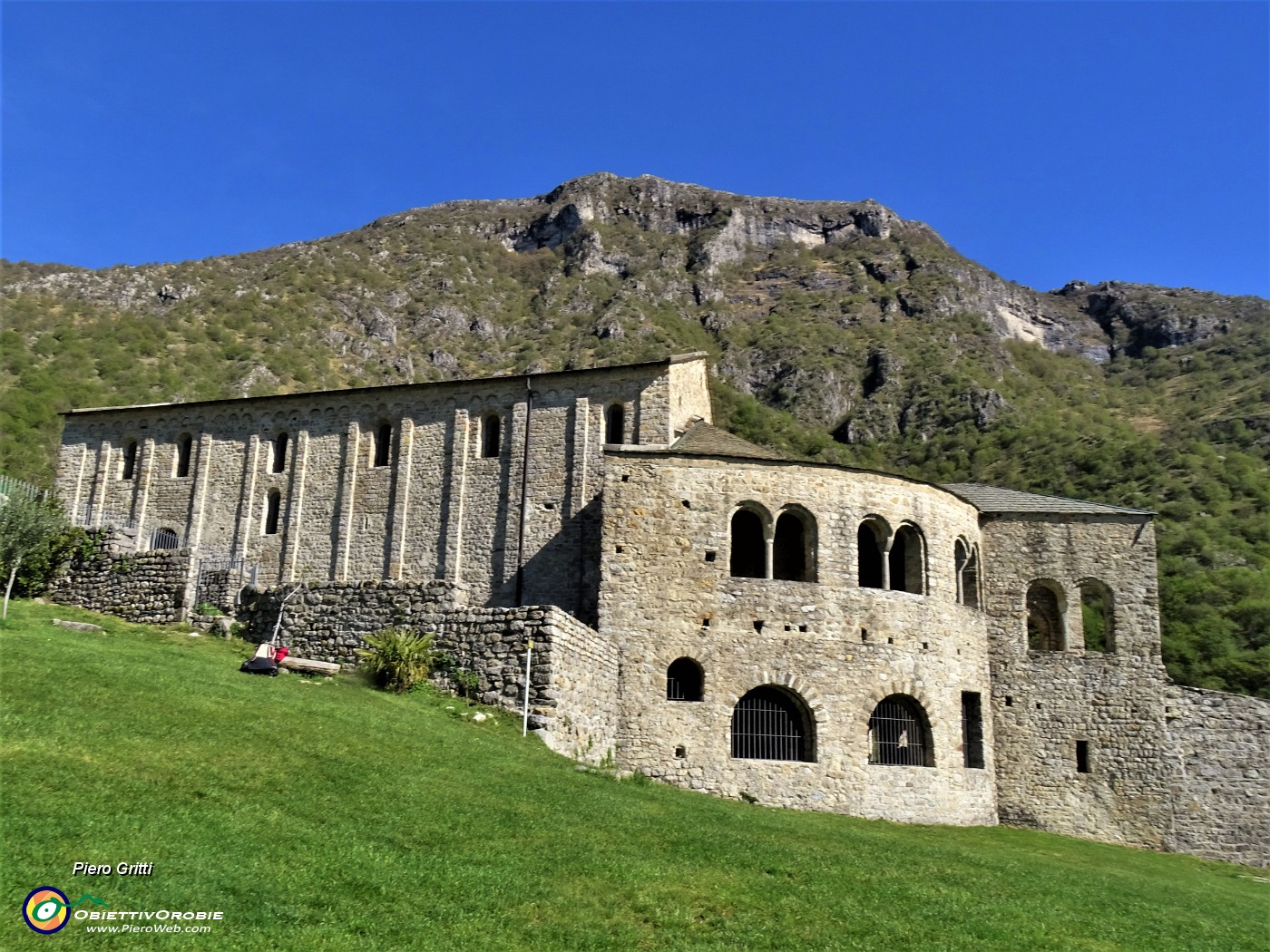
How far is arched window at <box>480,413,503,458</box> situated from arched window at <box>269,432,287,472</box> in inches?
309

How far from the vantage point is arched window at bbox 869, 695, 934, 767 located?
2569cm

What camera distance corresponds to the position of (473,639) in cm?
2111

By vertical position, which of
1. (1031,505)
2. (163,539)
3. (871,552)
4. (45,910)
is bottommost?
(45,910)

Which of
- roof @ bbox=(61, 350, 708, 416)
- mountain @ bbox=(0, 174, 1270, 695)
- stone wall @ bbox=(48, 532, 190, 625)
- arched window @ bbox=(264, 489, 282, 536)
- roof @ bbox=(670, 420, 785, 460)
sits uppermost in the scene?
mountain @ bbox=(0, 174, 1270, 695)

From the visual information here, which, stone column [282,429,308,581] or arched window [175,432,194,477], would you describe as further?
arched window [175,432,194,477]

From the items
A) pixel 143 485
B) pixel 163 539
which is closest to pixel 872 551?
pixel 163 539

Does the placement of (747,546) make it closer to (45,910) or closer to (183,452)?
(183,452)

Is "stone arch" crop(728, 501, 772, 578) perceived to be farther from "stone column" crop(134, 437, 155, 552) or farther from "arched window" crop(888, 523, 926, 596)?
"stone column" crop(134, 437, 155, 552)

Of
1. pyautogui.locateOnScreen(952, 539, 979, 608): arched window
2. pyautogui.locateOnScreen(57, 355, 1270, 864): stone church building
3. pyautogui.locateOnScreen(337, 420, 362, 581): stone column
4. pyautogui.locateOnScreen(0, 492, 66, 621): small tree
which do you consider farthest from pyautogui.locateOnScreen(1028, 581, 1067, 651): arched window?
pyautogui.locateOnScreen(0, 492, 66, 621): small tree

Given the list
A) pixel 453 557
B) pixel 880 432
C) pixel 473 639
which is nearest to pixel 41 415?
pixel 453 557

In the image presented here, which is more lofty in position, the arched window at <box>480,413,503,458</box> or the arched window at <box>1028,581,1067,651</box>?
the arched window at <box>480,413,503,458</box>

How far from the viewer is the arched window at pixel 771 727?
973 inches

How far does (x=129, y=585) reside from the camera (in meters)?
26.2

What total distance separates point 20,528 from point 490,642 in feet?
38.4
